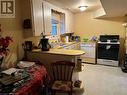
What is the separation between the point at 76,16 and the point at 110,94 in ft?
13.4

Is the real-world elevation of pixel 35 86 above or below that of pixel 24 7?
below

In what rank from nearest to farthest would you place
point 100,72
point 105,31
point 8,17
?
point 8,17 < point 100,72 < point 105,31

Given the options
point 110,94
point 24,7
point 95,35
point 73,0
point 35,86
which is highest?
point 73,0

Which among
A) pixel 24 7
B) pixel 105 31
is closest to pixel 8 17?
pixel 24 7

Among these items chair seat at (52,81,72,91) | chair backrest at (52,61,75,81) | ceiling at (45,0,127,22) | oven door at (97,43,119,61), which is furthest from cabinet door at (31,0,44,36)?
oven door at (97,43,119,61)

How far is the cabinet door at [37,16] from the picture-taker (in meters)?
2.96

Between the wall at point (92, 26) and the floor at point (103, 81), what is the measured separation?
167 cm

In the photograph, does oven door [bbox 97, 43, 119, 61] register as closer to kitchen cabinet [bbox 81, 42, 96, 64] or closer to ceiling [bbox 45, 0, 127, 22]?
kitchen cabinet [bbox 81, 42, 96, 64]

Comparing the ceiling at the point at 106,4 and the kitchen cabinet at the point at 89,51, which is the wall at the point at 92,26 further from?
the kitchen cabinet at the point at 89,51

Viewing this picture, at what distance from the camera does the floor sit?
10.3 ft

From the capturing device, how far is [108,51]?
525 centimetres

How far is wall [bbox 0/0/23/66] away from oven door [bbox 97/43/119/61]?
10.8ft

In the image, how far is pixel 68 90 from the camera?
2.32 metres

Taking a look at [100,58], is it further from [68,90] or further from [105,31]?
[68,90]
